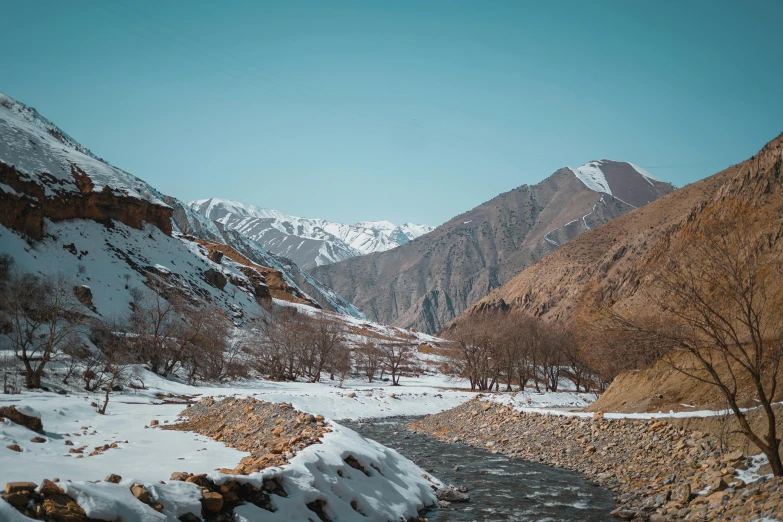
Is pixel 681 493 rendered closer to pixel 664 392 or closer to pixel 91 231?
pixel 664 392

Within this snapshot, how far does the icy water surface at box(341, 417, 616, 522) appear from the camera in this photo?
12.9m

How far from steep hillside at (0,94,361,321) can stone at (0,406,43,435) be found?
56.9 meters

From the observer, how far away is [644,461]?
16359mm

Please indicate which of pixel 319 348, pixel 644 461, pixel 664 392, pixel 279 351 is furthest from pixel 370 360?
pixel 644 461

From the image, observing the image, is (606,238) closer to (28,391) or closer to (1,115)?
(28,391)

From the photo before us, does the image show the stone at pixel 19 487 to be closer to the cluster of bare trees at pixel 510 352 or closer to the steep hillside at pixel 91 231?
the cluster of bare trees at pixel 510 352

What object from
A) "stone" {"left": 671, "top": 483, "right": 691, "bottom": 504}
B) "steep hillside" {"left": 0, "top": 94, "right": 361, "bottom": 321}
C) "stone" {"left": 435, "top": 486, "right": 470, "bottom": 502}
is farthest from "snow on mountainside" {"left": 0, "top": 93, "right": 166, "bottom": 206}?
"stone" {"left": 671, "top": 483, "right": 691, "bottom": 504}

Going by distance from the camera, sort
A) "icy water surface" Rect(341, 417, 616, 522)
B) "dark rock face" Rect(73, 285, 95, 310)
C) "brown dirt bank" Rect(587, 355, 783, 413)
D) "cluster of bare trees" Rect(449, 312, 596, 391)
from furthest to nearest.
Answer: "dark rock face" Rect(73, 285, 95, 310) → "cluster of bare trees" Rect(449, 312, 596, 391) → "brown dirt bank" Rect(587, 355, 783, 413) → "icy water surface" Rect(341, 417, 616, 522)

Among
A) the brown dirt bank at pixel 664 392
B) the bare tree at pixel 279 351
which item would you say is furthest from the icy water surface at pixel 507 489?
the bare tree at pixel 279 351

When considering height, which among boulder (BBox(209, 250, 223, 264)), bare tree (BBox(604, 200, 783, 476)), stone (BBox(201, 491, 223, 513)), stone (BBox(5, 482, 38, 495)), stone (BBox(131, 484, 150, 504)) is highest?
boulder (BBox(209, 250, 223, 264))

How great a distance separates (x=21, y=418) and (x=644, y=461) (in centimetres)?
1953

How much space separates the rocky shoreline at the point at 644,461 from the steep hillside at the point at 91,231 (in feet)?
197

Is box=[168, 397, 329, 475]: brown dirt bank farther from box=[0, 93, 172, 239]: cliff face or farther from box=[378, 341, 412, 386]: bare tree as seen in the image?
box=[0, 93, 172, 239]: cliff face

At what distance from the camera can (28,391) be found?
2730 cm
